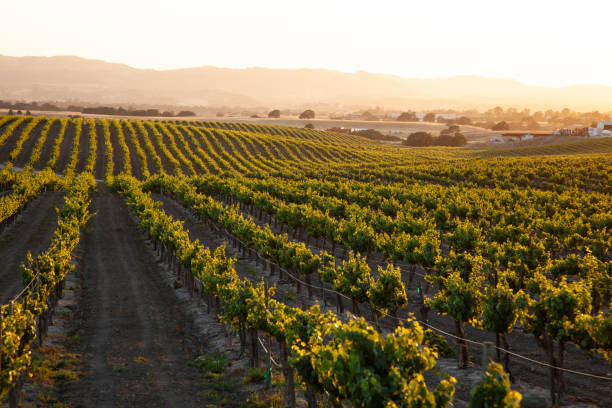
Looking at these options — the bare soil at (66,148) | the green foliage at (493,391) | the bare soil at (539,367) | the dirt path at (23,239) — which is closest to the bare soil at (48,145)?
the bare soil at (66,148)

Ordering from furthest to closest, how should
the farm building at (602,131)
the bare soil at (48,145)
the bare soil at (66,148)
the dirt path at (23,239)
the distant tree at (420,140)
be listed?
the distant tree at (420,140)
the farm building at (602,131)
the bare soil at (66,148)
the bare soil at (48,145)
the dirt path at (23,239)

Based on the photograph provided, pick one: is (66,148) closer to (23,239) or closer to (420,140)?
(23,239)

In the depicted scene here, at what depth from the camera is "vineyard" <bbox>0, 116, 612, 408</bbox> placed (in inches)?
571

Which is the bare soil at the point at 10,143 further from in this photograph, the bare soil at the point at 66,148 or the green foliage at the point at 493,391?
the green foliage at the point at 493,391

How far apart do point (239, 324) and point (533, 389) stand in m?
13.9

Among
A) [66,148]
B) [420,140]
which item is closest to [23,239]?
[66,148]

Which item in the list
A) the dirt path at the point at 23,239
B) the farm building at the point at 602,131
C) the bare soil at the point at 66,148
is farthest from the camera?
the farm building at the point at 602,131

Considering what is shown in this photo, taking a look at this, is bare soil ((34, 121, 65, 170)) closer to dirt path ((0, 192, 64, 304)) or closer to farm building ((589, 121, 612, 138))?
dirt path ((0, 192, 64, 304))

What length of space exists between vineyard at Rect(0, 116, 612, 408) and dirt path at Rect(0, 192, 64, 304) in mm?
265

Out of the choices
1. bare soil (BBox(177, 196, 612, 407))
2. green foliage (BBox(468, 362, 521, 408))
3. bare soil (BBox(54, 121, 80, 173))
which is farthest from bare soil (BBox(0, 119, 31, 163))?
green foliage (BBox(468, 362, 521, 408))

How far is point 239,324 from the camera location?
23.3m

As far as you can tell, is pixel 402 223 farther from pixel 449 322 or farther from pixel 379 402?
pixel 379 402

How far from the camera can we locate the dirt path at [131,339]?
1898 centimetres

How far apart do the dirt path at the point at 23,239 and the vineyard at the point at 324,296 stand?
0.87 ft
